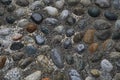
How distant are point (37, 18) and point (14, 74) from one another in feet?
1.02

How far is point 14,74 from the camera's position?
1383mm

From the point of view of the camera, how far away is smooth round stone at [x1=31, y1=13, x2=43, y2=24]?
1.54 meters

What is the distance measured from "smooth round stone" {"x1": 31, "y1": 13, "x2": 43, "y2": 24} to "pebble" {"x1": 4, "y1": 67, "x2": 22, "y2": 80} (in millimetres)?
267

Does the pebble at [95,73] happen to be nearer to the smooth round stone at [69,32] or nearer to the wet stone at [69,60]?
the wet stone at [69,60]

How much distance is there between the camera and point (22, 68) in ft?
4.60

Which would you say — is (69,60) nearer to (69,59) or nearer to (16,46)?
(69,59)

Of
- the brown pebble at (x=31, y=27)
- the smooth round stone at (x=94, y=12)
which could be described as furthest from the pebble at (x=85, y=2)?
the brown pebble at (x=31, y=27)

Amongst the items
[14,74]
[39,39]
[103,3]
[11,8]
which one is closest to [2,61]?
[14,74]

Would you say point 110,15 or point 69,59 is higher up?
point 110,15

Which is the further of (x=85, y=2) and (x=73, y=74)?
(x=85, y=2)

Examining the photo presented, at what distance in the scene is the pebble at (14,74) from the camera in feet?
4.51

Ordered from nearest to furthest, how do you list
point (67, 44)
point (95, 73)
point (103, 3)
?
1. point (95, 73)
2. point (67, 44)
3. point (103, 3)

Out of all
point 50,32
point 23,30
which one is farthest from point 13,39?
point 50,32

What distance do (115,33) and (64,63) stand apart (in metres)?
0.27
